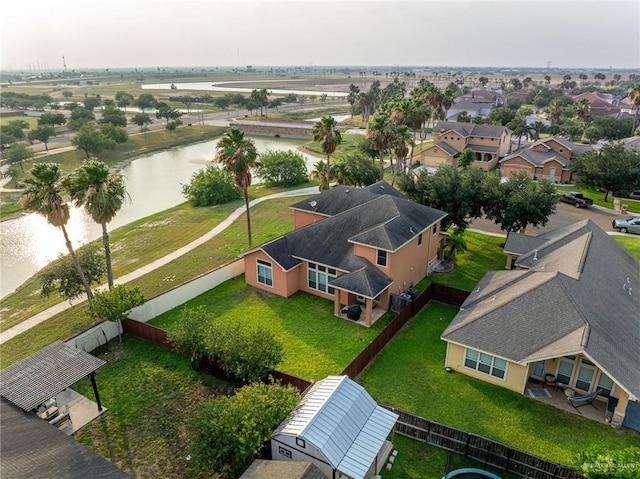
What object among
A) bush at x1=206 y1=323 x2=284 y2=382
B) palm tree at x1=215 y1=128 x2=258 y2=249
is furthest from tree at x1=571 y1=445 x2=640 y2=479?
palm tree at x1=215 y1=128 x2=258 y2=249

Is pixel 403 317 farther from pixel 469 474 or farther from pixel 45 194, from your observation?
pixel 45 194

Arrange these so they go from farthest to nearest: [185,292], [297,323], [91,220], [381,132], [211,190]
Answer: [211,190] < [91,220] < [381,132] < [185,292] < [297,323]

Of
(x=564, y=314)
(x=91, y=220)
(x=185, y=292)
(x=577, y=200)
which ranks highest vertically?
(x=564, y=314)

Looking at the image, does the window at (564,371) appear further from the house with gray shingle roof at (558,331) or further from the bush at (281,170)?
the bush at (281,170)

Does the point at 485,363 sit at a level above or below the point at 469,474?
above

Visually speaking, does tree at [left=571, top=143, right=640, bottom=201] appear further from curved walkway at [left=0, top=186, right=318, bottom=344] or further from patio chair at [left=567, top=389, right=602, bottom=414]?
patio chair at [left=567, top=389, right=602, bottom=414]

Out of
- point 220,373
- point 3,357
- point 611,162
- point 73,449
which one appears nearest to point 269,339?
point 220,373

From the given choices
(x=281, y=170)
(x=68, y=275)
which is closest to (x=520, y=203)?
(x=68, y=275)
